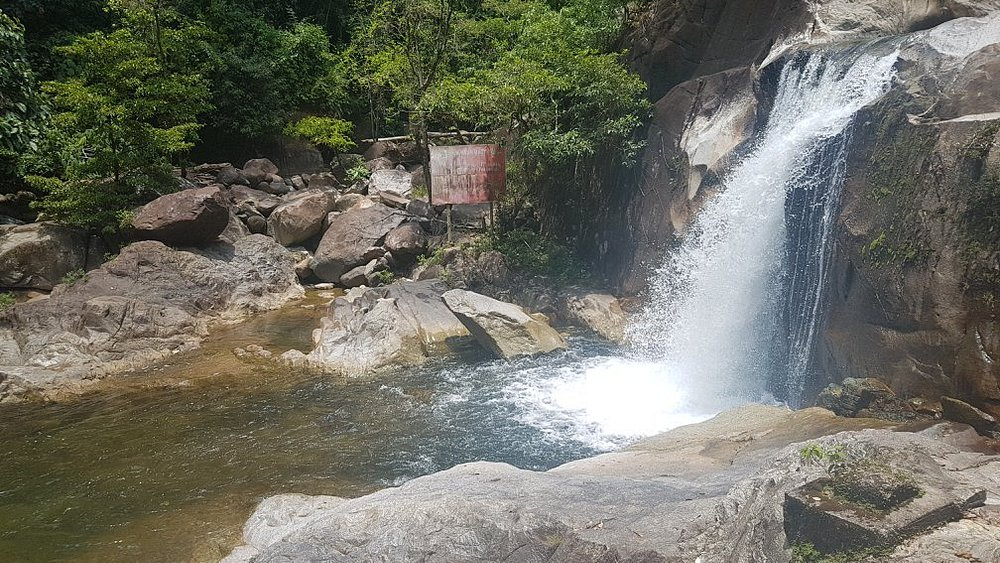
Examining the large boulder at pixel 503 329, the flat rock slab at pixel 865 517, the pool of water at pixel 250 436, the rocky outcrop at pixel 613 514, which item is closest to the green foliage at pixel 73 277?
the pool of water at pixel 250 436

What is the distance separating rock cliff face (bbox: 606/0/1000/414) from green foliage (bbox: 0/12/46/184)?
11258mm

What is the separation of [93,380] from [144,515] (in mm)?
5221

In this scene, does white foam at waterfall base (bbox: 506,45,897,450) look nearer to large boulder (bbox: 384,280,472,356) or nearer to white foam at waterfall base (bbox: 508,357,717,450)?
white foam at waterfall base (bbox: 508,357,717,450)

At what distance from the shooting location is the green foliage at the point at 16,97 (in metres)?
9.20

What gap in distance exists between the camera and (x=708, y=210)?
1241 cm

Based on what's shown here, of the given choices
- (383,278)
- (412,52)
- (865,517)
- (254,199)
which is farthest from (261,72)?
(865,517)

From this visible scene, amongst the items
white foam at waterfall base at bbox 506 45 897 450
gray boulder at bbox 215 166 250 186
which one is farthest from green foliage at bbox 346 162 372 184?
white foam at waterfall base at bbox 506 45 897 450

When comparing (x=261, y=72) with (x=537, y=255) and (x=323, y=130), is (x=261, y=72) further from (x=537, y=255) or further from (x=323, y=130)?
(x=537, y=255)

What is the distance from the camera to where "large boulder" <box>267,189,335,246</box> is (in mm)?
18797

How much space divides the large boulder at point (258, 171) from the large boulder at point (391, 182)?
3271mm

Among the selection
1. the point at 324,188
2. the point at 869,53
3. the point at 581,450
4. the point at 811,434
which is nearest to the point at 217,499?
the point at 581,450

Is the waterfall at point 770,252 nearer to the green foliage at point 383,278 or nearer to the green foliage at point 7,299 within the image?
the green foliage at point 383,278

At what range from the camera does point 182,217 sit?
15227 millimetres

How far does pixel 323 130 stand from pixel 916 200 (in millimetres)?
19290
